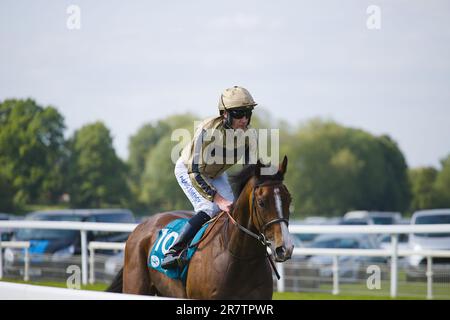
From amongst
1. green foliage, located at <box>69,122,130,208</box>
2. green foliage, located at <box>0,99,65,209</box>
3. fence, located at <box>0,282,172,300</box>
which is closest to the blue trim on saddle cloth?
fence, located at <box>0,282,172,300</box>

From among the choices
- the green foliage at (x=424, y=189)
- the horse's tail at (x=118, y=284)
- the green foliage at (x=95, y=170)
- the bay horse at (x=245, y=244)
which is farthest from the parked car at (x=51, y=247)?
the green foliage at (x=424, y=189)

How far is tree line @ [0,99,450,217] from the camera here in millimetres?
42844

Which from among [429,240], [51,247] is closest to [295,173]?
[429,240]

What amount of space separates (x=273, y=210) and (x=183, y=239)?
105 centimetres

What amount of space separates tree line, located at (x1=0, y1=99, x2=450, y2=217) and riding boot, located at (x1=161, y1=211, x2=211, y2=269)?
2947 cm

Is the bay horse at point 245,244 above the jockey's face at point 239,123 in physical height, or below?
below

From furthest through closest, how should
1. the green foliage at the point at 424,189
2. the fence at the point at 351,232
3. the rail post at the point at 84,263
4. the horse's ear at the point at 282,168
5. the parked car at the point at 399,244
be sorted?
the green foliage at the point at 424,189, the parked car at the point at 399,244, the rail post at the point at 84,263, the fence at the point at 351,232, the horse's ear at the point at 282,168

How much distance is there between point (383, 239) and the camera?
71.7 feet

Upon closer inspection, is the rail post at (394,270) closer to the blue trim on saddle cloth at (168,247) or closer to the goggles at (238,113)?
the blue trim on saddle cloth at (168,247)

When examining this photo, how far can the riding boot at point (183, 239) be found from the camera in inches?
222

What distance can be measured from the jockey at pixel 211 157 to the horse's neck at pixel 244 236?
0.71ft

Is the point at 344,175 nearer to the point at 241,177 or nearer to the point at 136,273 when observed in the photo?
the point at 136,273
